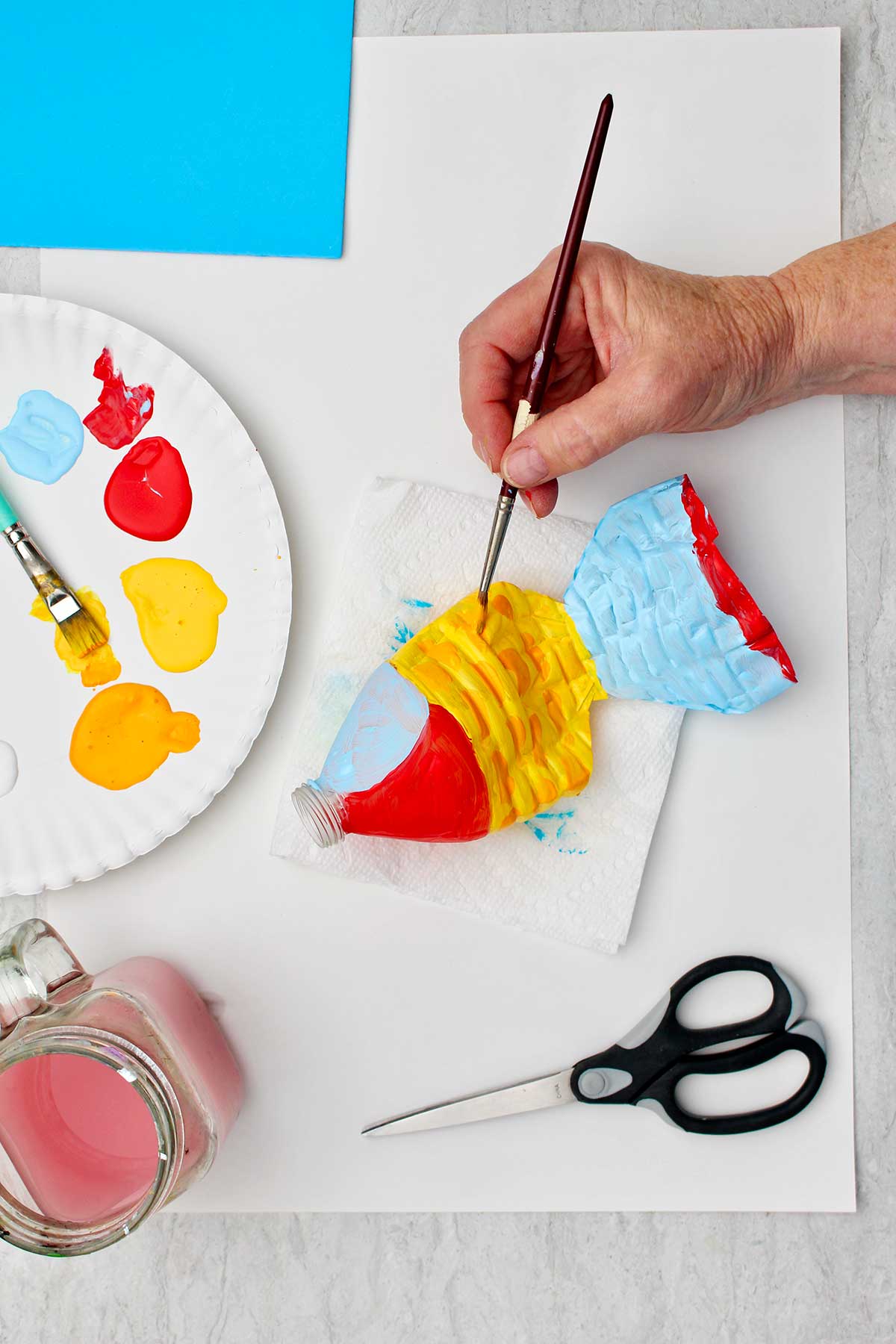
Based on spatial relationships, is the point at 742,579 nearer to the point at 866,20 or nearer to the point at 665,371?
the point at 665,371

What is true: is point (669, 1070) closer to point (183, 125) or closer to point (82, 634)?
point (82, 634)

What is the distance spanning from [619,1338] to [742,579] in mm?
533

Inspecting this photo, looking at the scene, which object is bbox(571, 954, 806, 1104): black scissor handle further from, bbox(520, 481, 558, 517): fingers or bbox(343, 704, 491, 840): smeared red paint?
bbox(520, 481, 558, 517): fingers

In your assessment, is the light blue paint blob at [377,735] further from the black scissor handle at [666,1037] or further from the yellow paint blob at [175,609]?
the black scissor handle at [666,1037]

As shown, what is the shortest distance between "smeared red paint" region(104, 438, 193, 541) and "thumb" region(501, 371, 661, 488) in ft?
0.75

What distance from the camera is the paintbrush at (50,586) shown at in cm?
65

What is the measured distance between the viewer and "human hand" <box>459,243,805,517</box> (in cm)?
58

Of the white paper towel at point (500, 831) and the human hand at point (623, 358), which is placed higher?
the human hand at point (623, 358)

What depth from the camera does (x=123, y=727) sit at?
0.66 meters

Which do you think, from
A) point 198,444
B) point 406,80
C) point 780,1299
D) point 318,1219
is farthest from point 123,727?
point 780,1299

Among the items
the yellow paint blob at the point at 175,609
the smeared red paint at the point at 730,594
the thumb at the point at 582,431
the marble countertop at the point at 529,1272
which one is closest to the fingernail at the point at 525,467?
the thumb at the point at 582,431

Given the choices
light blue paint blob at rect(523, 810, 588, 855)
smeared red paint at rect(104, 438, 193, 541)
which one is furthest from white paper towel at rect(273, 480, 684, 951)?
smeared red paint at rect(104, 438, 193, 541)

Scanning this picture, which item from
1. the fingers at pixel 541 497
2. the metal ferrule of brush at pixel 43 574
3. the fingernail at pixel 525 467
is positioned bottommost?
the metal ferrule of brush at pixel 43 574

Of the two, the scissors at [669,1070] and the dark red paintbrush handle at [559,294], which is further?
the scissors at [669,1070]
